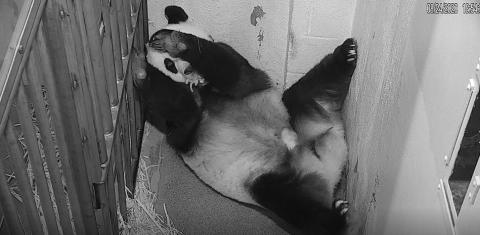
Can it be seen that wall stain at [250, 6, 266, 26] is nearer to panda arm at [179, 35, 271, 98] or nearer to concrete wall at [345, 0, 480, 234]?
panda arm at [179, 35, 271, 98]

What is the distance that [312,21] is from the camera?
2.31 metres

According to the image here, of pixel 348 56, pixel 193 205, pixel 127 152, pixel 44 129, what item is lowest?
pixel 193 205

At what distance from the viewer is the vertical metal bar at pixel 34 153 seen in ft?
3.91

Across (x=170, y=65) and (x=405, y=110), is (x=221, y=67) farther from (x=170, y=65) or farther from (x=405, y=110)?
(x=405, y=110)

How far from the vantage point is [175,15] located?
2309 mm

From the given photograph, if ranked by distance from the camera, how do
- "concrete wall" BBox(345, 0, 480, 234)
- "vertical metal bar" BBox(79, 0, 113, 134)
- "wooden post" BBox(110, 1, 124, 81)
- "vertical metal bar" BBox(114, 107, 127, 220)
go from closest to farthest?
"concrete wall" BBox(345, 0, 480, 234) → "vertical metal bar" BBox(79, 0, 113, 134) → "wooden post" BBox(110, 1, 124, 81) → "vertical metal bar" BBox(114, 107, 127, 220)

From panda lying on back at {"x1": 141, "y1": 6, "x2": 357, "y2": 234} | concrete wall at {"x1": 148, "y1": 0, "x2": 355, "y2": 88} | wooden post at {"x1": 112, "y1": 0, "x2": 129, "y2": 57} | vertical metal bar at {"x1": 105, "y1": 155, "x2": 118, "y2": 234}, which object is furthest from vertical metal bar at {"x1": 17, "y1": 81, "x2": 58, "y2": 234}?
concrete wall at {"x1": 148, "y1": 0, "x2": 355, "y2": 88}

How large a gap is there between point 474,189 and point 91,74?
874 mm

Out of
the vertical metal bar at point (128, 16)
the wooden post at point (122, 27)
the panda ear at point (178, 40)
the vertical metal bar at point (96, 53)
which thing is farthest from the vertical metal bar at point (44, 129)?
the panda ear at point (178, 40)

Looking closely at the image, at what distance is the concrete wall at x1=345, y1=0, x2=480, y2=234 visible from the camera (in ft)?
3.65

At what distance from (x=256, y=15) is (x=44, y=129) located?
117 cm

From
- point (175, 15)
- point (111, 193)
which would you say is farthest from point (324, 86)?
point (111, 193)

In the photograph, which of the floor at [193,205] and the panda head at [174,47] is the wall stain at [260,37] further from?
the floor at [193,205]

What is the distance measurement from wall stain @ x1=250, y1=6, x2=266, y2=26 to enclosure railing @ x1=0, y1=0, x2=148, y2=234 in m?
0.43
